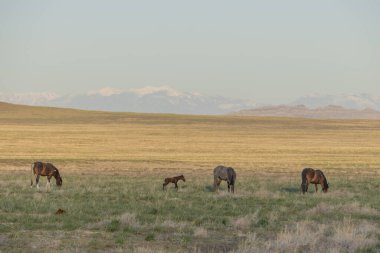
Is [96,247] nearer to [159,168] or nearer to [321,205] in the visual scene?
[321,205]

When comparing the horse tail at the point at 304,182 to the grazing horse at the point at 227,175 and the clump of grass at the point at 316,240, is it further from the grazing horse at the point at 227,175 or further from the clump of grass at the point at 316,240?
the clump of grass at the point at 316,240

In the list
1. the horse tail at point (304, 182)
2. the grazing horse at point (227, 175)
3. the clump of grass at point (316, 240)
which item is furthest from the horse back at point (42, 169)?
the clump of grass at point (316, 240)

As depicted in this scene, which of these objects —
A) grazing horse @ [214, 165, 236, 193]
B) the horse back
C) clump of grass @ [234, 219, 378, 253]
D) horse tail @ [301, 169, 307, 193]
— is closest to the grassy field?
clump of grass @ [234, 219, 378, 253]

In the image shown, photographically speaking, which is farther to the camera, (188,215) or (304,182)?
(304,182)

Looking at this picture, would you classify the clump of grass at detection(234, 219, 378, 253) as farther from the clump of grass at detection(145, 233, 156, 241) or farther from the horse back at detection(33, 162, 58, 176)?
the horse back at detection(33, 162, 58, 176)

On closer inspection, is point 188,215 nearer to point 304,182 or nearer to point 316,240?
point 316,240

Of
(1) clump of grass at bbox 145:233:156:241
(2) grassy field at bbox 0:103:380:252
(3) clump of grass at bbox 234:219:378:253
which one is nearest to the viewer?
(3) clump of grass at bbox 234:219:378:253

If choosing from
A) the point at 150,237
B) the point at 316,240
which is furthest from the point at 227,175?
the point at 316,240

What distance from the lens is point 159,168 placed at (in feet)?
139

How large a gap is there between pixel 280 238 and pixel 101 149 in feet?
173

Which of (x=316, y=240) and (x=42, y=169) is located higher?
(x=42, y=169)

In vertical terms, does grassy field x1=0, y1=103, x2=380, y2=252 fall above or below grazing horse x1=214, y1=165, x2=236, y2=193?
below

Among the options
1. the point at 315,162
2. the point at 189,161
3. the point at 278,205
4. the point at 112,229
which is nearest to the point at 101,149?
the point at 189,161

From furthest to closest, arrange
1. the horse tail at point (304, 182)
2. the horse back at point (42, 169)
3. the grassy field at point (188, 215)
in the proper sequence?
A: the horse back at point (42, 169) < the horse tail at point (304, 182) < the grassy field at point (188, 215)
